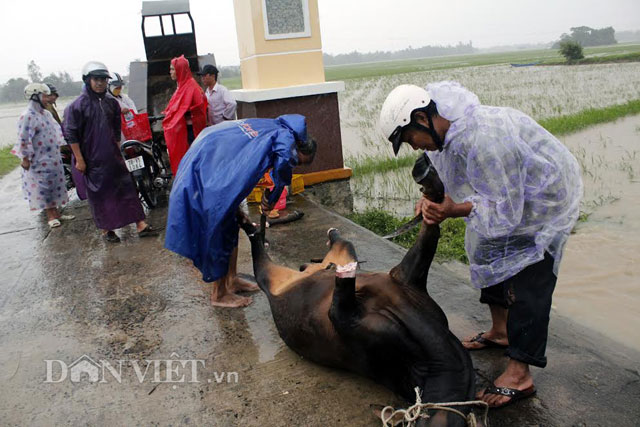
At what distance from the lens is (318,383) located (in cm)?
251

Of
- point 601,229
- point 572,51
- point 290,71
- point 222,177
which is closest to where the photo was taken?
point 222,177

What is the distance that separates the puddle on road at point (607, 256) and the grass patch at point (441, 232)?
0.96 m

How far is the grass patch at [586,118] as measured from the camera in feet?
34.7

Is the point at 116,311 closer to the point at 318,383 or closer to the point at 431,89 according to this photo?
the point at 318,383

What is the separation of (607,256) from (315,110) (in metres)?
3.43

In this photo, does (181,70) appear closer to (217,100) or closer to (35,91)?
(217,100)

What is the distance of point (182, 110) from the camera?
5770 mm

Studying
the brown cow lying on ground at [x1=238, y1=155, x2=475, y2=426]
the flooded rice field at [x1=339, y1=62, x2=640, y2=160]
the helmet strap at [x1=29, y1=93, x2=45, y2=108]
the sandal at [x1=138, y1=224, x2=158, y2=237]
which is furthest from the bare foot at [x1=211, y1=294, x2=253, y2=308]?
the flooded rice field at [x1=339, y1=62, x2=640, y2=160]

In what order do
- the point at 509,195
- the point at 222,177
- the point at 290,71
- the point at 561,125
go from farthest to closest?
the point at 561,125, the point at 290,71, the point at 222,177, the point at 509,195

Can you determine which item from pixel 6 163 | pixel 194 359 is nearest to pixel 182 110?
pixel 194 359

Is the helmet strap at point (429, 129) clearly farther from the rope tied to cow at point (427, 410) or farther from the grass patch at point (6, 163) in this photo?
the grass patch at point (6, 163)

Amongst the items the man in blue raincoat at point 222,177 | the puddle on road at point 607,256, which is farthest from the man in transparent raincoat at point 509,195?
the puddle on road at point 607,256

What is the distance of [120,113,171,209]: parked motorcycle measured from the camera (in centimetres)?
580

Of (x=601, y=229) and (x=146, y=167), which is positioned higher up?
(x=146, y=167)
